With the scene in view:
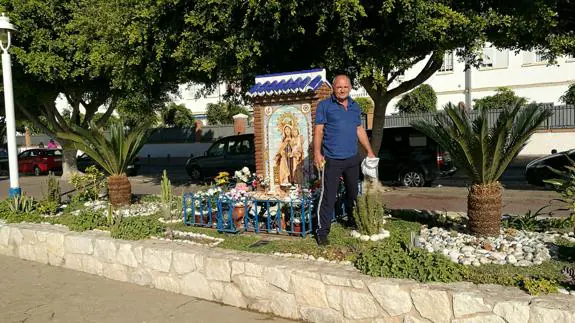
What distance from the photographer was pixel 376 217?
234 inches

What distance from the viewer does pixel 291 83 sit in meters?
7.20

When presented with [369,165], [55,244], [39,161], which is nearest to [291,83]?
[369,165]

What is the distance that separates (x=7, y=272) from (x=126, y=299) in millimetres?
2454

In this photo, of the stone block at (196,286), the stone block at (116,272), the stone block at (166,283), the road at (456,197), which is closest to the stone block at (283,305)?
the stone block at (196,286)

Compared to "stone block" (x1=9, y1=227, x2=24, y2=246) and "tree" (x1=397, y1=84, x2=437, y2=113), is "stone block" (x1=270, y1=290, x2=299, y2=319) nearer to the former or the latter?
"stone block" (x1=9, y1=227, x2=24, y2=246)

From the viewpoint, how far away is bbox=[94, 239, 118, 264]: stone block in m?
6.31

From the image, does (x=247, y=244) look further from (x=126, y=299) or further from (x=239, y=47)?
(x=239, y=47)

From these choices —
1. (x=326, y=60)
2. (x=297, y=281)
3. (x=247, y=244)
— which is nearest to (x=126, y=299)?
(x=247, y=244)

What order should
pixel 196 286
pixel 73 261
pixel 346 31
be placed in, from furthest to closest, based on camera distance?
pixel 346 31 → pixel 73 261 → pixel 196 286

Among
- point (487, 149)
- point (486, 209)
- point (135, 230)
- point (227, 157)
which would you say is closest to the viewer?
point (486, 209)

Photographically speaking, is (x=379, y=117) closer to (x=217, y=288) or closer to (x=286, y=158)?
(x=286, y=158)

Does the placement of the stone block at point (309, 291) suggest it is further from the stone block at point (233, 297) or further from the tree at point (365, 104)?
the tree at point (365, 104)

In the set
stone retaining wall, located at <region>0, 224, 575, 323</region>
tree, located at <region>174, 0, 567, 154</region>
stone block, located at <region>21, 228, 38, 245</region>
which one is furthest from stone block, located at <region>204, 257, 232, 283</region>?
tree, located at <region>174, 0, 567, 154</region>

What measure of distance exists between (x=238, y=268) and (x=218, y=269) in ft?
0.89
